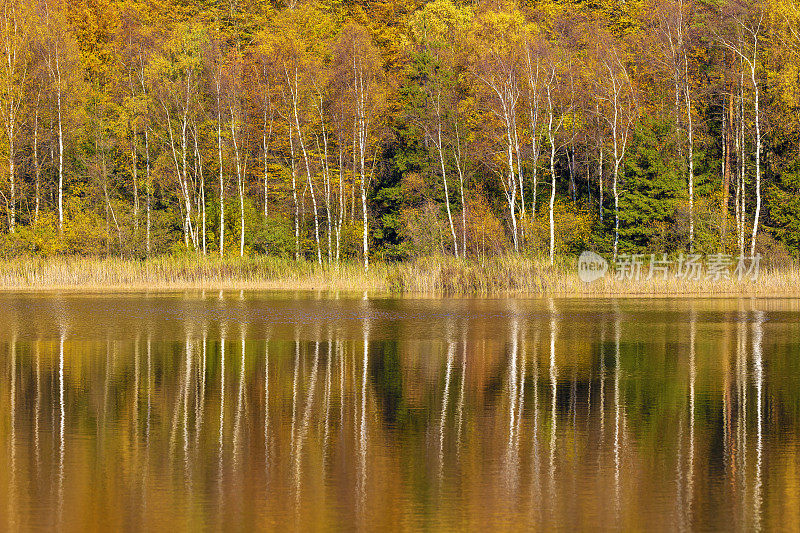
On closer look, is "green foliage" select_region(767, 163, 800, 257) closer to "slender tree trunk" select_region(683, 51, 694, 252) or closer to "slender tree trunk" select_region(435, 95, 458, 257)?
"slender tree trunk" select_region(683, 51, 694, 252)

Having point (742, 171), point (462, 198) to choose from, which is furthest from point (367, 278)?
point (742, 171)

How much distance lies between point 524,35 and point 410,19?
34.0 feet

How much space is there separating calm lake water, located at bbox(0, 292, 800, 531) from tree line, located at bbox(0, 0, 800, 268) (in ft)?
93.5

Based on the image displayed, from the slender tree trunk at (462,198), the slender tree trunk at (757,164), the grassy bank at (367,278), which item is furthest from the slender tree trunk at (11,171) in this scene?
the slender tree trunk at (757,164)

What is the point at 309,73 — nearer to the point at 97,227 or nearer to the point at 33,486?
the point at 97,227

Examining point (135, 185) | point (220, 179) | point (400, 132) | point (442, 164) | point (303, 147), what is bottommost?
point (135, 185)

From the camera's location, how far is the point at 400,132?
60344 mm

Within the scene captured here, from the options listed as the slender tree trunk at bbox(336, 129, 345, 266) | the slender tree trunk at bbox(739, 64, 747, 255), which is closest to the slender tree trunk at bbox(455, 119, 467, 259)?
the slender tree trunk at bbox(336, 129, 345, 266)

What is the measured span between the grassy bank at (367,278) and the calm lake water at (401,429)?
576 inches

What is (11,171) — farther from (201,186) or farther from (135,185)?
(201,186)

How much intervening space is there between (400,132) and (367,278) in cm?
1593

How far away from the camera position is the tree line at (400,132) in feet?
172

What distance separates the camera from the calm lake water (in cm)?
954

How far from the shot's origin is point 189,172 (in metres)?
63.2
